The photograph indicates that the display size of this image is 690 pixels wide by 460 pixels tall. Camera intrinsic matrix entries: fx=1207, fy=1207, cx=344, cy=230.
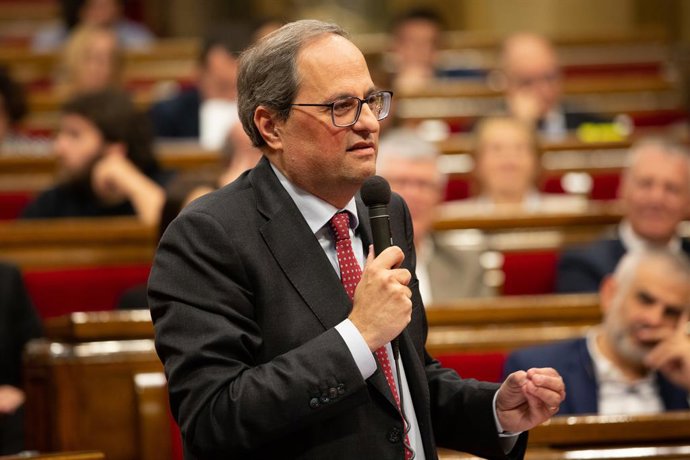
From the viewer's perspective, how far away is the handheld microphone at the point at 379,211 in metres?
1.43

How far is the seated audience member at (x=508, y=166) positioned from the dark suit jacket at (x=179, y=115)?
1.47 metres

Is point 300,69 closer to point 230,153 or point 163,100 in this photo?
point 230,153

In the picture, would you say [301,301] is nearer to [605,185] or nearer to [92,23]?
[605,185]

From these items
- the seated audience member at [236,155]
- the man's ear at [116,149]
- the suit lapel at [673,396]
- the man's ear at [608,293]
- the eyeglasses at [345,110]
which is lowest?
the suit lapel at [673,396]

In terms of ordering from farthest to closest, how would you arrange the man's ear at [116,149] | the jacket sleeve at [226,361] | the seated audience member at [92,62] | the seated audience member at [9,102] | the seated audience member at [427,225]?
the seated audience member at [92,62]
the seated audience member at [9,102]
the man's ear at [116,149]
the seated audience member at [427,225]
the jacket sleeve at [226,361]

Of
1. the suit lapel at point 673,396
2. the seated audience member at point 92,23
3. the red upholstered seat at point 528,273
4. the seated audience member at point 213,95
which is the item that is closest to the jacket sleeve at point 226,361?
the suit lapel at point 673,396

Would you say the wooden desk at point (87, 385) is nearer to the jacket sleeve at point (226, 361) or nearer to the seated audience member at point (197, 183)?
the seated audience member at point (197, 183)

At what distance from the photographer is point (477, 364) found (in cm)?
276

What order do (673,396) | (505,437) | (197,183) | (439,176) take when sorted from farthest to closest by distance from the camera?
1. (439,176)
2. (197,183)
3. (673,396)
4. (505,437)

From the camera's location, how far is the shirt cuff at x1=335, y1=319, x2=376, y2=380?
4.48 ft

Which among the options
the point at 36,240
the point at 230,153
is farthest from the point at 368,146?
the point at 36,240

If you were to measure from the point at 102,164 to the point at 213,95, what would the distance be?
979 millimetres

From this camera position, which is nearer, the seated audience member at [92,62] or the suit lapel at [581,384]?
the suit lapel at [581,384]

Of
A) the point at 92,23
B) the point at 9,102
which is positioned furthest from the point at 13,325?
the point at 92,23
